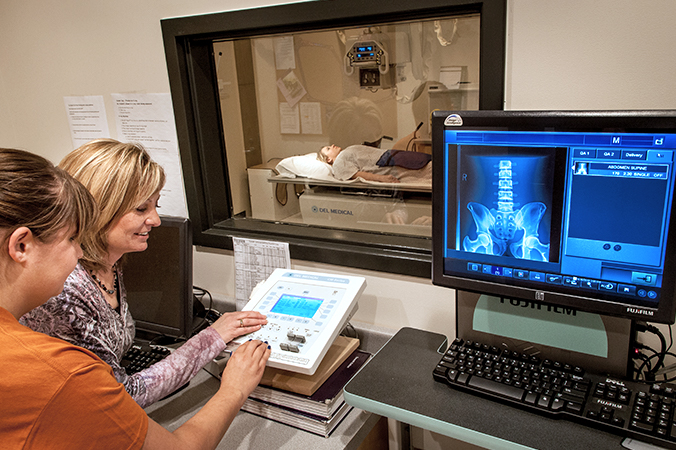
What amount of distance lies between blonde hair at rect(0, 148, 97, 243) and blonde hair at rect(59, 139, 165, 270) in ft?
1.00

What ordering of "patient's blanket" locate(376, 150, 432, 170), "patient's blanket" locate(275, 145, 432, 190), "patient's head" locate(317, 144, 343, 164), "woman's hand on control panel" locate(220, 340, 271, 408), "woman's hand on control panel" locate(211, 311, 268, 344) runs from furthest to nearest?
"patient's head" locate(317, 144, 343, 164), "patient's blanket" locate(275, 145, 432, 190), "patient's blanket" locate(376, 150, 432, 170), "woman's hand on control panel" locate(211, 311, 268, 344), "woman's hand on control panel" locate(220, 340, 271, 408)

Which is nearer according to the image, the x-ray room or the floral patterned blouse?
the floral patterned blouse

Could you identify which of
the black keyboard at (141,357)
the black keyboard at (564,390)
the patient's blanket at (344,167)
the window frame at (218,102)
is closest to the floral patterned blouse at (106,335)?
the black keyboard at (141,357)

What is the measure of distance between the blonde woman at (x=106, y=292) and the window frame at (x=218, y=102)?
1.38 ft

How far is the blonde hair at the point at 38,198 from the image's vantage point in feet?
2.40

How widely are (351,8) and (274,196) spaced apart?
0.90 meters

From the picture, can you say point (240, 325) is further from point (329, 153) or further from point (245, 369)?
point (329, 153)

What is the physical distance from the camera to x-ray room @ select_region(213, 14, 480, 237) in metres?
1.70

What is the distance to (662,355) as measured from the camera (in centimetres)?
107

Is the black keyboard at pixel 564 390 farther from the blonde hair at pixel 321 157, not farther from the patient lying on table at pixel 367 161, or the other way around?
the blonde hair at pixel 321 157

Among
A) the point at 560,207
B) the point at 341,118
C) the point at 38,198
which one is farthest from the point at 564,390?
the point at 341,118

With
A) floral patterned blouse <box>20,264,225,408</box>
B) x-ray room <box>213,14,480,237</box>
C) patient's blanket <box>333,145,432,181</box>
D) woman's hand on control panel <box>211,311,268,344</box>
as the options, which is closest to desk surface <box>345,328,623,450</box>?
woman's hand on control panel <box>211,311,268,344</box>

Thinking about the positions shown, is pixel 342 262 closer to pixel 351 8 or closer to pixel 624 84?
pixel 351 8

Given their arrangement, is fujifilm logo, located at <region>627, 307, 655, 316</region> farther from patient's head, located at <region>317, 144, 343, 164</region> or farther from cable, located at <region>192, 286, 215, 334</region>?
patient's head, located at <region>317, 144, 343, 164</region>
